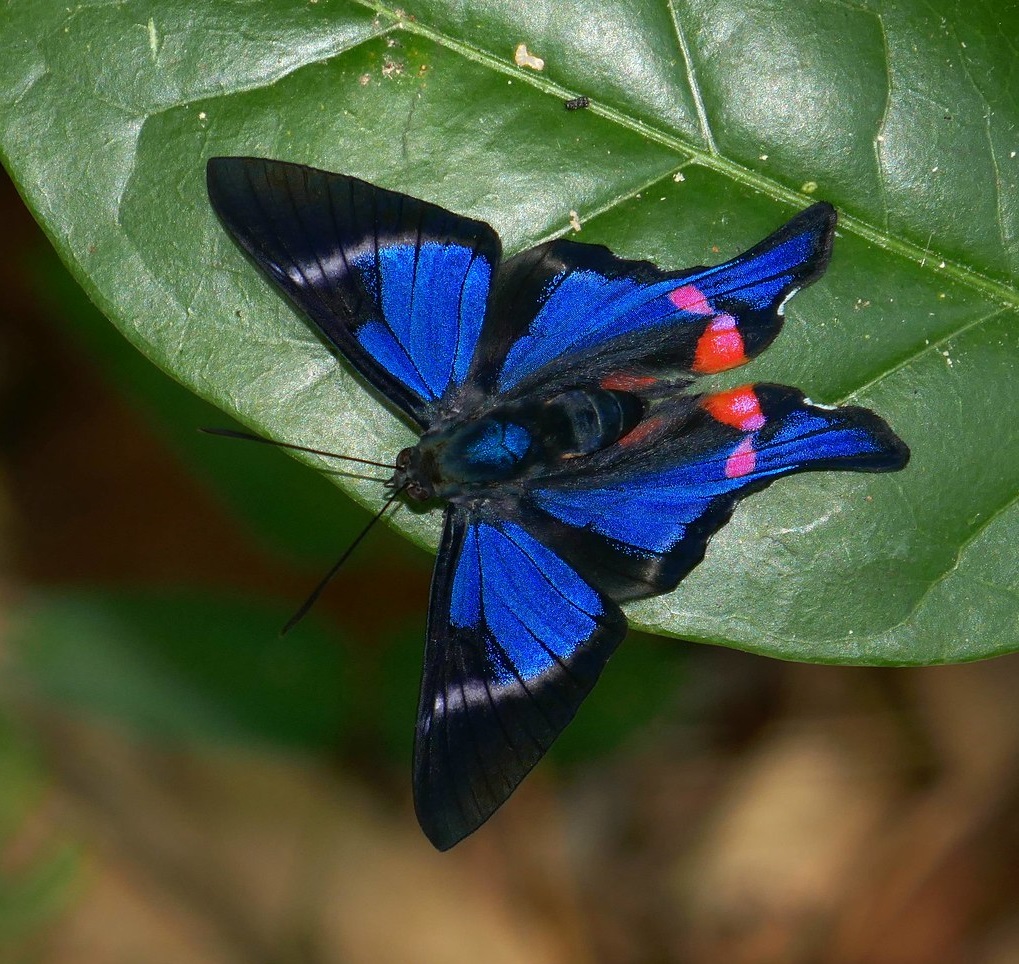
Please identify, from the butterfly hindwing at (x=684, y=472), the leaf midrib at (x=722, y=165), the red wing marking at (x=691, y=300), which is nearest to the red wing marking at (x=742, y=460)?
the butterfly hindwing at (x=684, y=472)

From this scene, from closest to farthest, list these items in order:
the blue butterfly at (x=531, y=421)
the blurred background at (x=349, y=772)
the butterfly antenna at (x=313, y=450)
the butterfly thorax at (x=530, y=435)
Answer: the butterfly antenna at (x=313, y=450)
the blue butterfly at (x=531, y=421)
the butterfly thorax at (x=530, y=435)
the blurred background at (x=349, y=772)

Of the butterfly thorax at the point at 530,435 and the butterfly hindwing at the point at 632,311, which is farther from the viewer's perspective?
the butterfly thorax at the point at 530,435

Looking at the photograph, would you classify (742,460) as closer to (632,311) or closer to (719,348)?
(719,348)

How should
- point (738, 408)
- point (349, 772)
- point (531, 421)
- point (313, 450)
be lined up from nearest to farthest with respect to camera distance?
point (313, 450) < point (738, 408) < point (531, 421) < point (349, 772)

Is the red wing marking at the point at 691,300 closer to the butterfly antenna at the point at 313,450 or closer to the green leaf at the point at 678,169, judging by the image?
the green leaf at the point at 678,169

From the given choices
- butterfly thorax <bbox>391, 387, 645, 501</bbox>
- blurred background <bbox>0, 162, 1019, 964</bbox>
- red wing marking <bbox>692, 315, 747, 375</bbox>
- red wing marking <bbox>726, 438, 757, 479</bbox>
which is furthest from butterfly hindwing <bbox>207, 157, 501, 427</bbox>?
blurred background <bbox>0, 162, 1019, 964</bbox>

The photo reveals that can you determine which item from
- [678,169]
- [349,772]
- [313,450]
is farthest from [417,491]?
[349,772]

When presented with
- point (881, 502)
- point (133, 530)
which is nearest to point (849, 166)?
point (881, 502)
